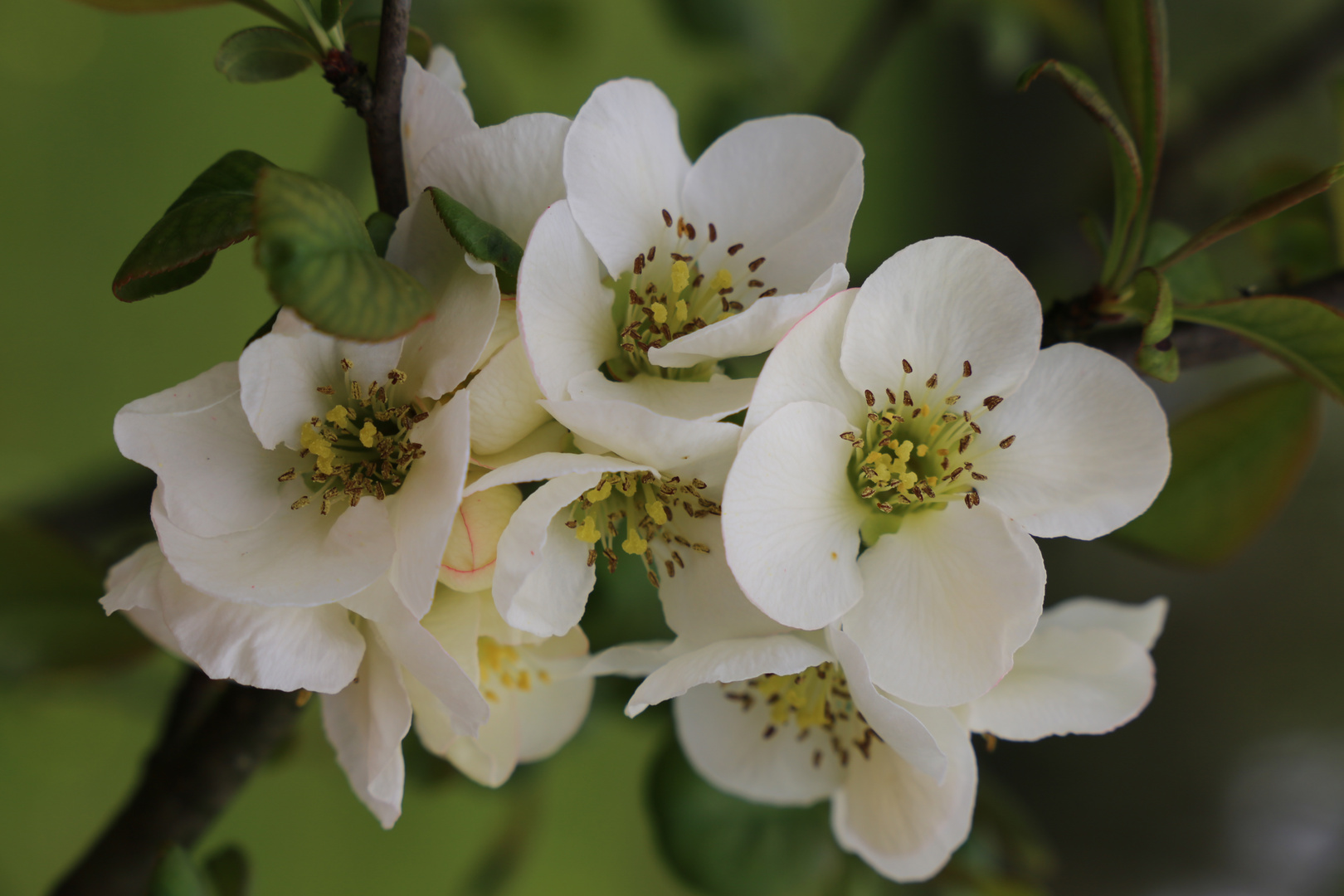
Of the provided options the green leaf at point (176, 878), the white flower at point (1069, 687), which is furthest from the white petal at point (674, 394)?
the green leaf at point (176, 878)

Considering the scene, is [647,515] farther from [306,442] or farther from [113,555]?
[113,555]

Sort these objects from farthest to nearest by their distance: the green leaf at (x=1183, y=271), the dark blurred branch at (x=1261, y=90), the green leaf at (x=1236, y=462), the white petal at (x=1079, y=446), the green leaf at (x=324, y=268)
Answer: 1. the dark blurred branch at (x=1261, y=90)
2. the green leaf at (x=1236, y=462)
3. the green leaf at (x=1183, y=271)
4. the white petal at (x=1079, y=446)
5. the green leaf at (x=324, y=268)

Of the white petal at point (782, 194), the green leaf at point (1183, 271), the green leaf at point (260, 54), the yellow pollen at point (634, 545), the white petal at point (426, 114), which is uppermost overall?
the green leaf at point (260, 54)

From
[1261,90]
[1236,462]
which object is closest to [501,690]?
[1236,462]

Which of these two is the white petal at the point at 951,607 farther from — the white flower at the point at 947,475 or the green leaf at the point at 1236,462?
the green leaf at the point at 1236,462

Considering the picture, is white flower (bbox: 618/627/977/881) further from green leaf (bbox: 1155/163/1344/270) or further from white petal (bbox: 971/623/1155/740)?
green leaf (bbox: 1155/163/1344/270)

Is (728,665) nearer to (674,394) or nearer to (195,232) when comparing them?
(674,394)
